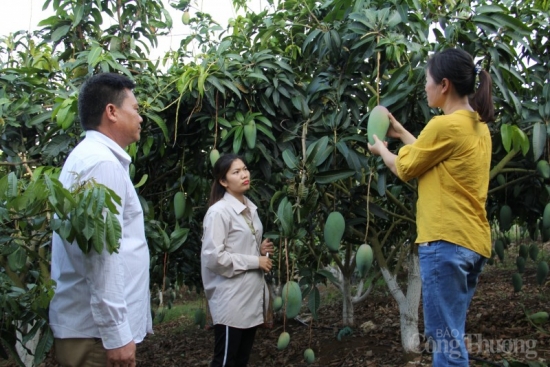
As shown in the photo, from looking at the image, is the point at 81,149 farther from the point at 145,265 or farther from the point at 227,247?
the point at 227,247

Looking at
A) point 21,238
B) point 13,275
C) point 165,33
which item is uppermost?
point 165,33

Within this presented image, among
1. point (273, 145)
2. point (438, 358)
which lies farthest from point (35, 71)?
point (438, 358)

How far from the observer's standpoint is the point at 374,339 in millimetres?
3391

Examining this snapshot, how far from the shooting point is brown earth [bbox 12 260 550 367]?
2857 mm

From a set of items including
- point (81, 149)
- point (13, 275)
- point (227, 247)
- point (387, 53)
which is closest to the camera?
point (81, 149)

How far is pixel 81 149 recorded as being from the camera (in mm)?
1482

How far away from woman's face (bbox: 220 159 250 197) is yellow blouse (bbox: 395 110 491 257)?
2.79ft

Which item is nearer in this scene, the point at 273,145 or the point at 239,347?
the point at 239,347

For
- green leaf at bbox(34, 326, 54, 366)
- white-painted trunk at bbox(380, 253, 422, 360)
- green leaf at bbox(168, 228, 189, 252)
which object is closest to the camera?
green leaf at bbox(34, 326, 54, 366)

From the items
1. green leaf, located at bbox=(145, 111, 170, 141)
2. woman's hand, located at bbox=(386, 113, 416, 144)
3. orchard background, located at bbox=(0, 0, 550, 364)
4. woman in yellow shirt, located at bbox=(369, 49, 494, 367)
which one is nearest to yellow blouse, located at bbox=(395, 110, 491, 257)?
woman in yellow shirt, located at bbox=(369, 49, 494, 367)

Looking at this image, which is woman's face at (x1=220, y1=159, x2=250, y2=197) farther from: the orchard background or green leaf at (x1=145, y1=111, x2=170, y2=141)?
→ green leaf at (x1=145, y1=111, x2=170, y2=141)

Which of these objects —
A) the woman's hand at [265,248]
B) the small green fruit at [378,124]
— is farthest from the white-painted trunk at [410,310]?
the small green fruit at [378,124]

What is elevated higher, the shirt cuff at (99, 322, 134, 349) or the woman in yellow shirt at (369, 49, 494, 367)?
the woman in yellow shirt at (369, 49, 494, 367)

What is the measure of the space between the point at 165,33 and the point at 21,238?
1.95 m
